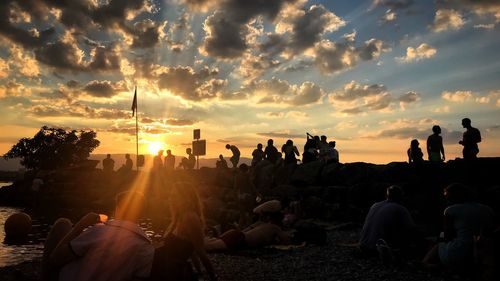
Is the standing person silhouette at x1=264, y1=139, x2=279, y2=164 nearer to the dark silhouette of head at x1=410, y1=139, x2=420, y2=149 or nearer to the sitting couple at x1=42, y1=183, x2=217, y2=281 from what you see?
the dark silhouette of head at x1=410, y1=139, x2=420, y2=149

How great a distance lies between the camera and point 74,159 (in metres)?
74.7

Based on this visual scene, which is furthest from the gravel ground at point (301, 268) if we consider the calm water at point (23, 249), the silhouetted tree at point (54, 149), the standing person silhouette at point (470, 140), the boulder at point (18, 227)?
the silhouetted tree at point (54, 149)

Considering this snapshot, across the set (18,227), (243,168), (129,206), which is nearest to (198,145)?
(243,168)

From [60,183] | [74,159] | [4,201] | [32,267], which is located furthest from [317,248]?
[74,159]

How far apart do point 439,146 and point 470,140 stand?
160 cm

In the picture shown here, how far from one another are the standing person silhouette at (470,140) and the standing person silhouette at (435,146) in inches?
49.4

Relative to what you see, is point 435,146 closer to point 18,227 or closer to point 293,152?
point 293,152

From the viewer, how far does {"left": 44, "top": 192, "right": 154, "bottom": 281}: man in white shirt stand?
4355mm

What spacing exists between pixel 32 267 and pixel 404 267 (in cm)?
867

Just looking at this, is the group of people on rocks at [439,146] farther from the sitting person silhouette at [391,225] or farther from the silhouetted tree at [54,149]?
the silhouetted tree at [54,149]

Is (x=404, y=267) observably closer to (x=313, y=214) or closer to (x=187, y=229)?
(x=187, y=229)

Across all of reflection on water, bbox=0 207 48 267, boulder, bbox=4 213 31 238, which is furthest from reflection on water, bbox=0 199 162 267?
boulder, bbox=4 213 31 238

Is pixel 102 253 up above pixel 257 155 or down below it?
below

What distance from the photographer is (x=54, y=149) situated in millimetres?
74125
